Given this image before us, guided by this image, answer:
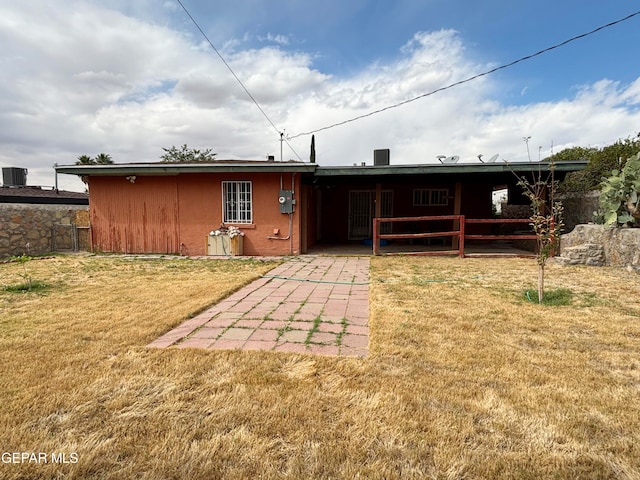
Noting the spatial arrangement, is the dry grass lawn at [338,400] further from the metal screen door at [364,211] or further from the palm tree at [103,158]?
the palm tree at [103,158]

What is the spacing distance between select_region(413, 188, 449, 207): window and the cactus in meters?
5.36

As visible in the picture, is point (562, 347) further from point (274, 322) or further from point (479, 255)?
point (479, 255)

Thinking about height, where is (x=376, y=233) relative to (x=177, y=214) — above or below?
below

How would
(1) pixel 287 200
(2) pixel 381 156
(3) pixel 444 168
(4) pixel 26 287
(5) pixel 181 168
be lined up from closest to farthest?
(4) pixel 26 287 → (3) pixel 444 168 → (5) pixel 181 168 → (1) pixel 287 200 → (2) pixel 381 156

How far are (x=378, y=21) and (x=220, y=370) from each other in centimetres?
1107

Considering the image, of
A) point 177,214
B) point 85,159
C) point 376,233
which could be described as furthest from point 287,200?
point 85,159

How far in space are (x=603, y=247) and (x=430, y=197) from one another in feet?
19.7

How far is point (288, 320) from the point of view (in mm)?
3537

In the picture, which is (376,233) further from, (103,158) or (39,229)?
(103,158)

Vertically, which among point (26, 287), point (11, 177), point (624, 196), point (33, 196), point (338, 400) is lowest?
point (338, 400)

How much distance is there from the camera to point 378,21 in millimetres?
9930

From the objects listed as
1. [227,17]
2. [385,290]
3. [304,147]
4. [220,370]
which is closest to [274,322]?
[220,370]

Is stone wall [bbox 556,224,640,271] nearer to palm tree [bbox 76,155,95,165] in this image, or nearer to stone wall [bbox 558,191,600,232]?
stone wall [bbox 558,191,600,232]

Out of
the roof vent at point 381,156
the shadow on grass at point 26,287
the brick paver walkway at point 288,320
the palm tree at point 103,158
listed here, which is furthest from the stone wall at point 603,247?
the palm tree at point 103,158
